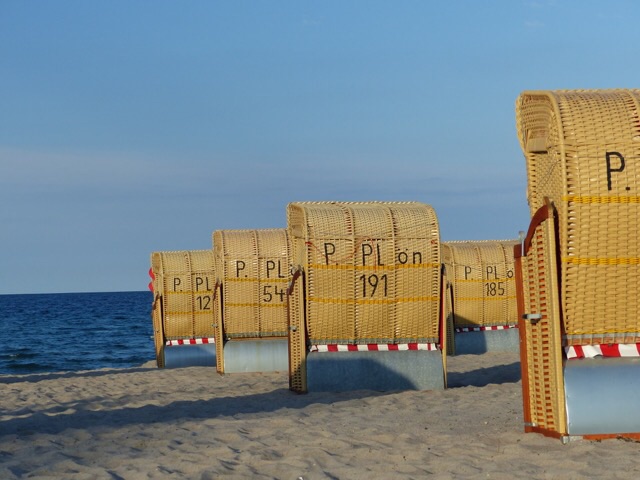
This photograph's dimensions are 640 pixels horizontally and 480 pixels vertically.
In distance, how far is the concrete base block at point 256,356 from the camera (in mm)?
22125

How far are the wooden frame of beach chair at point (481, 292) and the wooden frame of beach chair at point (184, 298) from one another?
6.82 meters

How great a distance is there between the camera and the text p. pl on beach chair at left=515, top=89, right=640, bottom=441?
9.16 m

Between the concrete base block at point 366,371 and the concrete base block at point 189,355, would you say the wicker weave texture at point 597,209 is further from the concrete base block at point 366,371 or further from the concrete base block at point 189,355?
the concrete base block at point 189,355

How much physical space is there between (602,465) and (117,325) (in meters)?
76.6

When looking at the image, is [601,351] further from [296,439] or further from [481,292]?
[481,292]

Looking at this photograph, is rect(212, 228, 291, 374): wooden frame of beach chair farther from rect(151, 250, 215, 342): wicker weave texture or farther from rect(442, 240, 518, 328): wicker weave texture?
rect(442, 240, 518, 328): wicker weave texture

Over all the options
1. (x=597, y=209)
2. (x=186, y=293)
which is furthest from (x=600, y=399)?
(x=186, y=293)

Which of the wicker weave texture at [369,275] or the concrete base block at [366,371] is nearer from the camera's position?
the wicker weave texture at [369,275]

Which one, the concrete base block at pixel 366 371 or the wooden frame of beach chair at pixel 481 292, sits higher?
the wooden frame of beach chair at pixel 481 292

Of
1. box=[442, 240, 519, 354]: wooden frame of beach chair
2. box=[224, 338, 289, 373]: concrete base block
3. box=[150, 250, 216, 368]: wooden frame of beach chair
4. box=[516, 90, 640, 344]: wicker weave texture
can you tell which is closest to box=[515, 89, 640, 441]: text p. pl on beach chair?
box=[516, 90, 640, 344]: wicker weave texture

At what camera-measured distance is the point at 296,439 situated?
10430mm

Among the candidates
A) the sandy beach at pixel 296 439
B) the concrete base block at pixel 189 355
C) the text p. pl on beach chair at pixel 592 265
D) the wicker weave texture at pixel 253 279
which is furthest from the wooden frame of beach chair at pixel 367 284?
the concrete base block at pixel 189 355

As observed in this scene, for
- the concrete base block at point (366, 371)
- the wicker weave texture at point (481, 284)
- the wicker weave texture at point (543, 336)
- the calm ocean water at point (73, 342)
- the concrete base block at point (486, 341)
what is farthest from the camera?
the calm ocean water at point (73, 342)

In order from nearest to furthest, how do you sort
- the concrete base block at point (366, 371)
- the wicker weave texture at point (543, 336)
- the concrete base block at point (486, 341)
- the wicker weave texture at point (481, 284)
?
the wicker weave texture at point (543, 336)
the concrete base block at point (366, 371)
the wicker weave texture at point (481, 284)
the concrete base block at point (486, 341)
